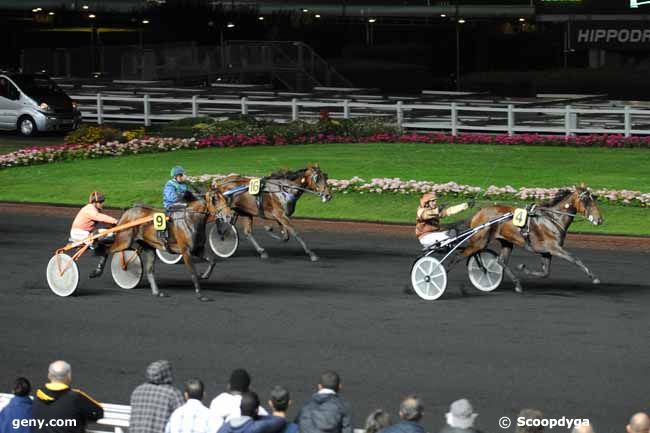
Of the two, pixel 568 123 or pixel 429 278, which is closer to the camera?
pixel 429 278

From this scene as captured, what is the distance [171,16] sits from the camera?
243ft

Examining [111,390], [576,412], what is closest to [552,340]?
[576,412]

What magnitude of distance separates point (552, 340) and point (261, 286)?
5.38m

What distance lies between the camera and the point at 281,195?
22422 millimetres

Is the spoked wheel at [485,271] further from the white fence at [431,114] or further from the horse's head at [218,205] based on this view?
the white fence at [431,114]

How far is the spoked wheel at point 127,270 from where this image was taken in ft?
66.1

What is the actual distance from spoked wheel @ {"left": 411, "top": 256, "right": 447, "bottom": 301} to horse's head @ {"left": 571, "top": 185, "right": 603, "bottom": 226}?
2.05 meters

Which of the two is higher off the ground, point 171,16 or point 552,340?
point 171,16

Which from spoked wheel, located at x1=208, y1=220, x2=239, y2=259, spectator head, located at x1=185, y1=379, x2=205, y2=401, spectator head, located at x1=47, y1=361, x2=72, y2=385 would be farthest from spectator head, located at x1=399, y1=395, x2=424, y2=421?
spoked wheel, located at x1=208, y1=220, x2=239, y2=259

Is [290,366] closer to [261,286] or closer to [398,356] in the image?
[398,356]

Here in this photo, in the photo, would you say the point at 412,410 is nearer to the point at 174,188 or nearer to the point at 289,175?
the point at 174,188

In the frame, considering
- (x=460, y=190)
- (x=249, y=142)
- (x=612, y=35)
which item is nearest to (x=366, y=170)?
(x=460, y=190)

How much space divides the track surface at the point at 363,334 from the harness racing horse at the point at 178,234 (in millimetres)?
535

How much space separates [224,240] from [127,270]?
2968 mm
